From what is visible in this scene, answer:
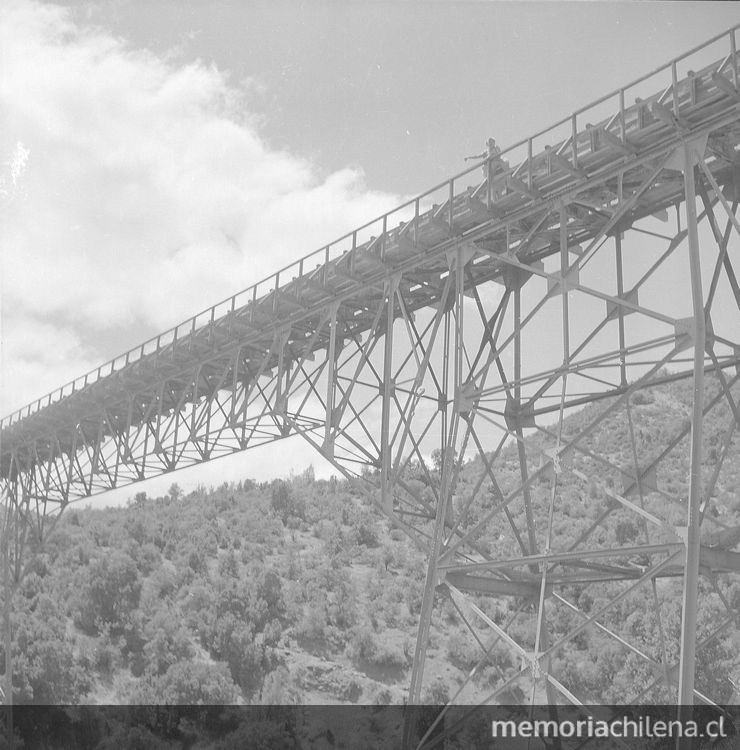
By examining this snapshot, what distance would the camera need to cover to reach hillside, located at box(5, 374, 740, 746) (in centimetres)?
3438

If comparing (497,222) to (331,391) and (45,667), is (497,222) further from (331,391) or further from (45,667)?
(45,667)

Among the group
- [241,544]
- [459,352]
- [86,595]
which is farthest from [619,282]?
[241,544]

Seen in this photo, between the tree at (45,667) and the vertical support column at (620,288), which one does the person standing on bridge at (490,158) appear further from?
the tree at (45,667)

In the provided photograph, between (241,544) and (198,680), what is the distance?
1455cm

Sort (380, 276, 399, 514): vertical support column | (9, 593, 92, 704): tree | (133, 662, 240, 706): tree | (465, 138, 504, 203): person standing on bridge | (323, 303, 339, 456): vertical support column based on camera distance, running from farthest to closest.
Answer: (9, 593, 92, 704): tree
(133, 662, 240, 706): tree
(323, 303, 339, 456): vertical support column
(380, 276, 399, 514): vertical support column
(465, 138, 504, 203): person standing on bridge

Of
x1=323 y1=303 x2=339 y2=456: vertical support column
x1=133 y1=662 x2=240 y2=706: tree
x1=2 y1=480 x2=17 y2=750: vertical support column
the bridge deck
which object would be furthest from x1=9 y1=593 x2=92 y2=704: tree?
x1=323 y1=303 x2=339 y2=456: vertical support column

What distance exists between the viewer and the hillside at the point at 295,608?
34375mm

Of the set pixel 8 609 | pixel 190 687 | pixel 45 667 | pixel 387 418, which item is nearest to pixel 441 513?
pixel 387 418

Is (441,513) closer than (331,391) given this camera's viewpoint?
Yes

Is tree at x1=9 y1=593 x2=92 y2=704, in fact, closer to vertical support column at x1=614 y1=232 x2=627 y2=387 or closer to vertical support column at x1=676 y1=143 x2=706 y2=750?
vertical support column at x1=614 y1=232 x2=627 y2=387

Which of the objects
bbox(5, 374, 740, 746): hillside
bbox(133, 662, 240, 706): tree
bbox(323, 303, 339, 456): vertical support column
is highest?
bbox(323, 303, 339, 456): vertical support column

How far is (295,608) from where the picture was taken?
134 ft

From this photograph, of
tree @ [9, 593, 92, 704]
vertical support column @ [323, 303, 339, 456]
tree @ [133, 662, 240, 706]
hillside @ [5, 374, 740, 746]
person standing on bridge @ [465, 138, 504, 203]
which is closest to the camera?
person standing on bridge @ [465, 138, 504, 203]

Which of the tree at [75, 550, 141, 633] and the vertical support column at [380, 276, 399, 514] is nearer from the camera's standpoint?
the vertical support column at [380, 276, 399, 514]
